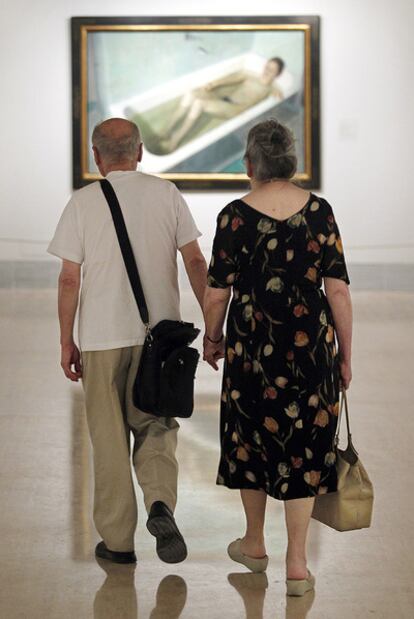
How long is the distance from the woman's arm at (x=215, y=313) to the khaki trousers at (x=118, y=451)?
0.99ft

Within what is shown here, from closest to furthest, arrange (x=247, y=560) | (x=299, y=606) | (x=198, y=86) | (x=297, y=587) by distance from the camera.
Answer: (x=299, y=606) → (x=297, y=587) → (x=247, y=560) → (x=198, y=86)

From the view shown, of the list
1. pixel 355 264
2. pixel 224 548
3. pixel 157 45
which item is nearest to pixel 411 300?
pixel 355 264

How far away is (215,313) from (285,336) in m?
0.29

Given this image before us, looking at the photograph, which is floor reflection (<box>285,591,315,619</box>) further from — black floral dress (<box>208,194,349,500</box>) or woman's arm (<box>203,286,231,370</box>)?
woman's arm (<box>203,286,231,370</box>)

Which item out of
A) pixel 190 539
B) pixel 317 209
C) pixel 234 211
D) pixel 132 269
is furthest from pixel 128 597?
pixel 317 209

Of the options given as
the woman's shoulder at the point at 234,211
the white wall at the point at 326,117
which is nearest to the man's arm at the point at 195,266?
the woman's shoulder at the point at 234,211

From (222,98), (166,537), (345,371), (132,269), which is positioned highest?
(222,98)

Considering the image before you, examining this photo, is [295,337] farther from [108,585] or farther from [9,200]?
[9,200]

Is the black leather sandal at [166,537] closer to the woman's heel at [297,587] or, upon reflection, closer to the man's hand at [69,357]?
the woman's heel at [297,587]

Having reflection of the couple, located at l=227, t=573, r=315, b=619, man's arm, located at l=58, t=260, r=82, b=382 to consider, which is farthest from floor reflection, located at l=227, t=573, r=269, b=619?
man's arm, located at l=58, t=260, r=82, b=382

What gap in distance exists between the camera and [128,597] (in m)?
3.99

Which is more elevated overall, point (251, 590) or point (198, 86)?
point (198, 86)

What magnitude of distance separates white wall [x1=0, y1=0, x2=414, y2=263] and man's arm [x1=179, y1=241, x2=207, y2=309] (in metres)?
10.8

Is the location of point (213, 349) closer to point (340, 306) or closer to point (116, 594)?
point (340, 306)
